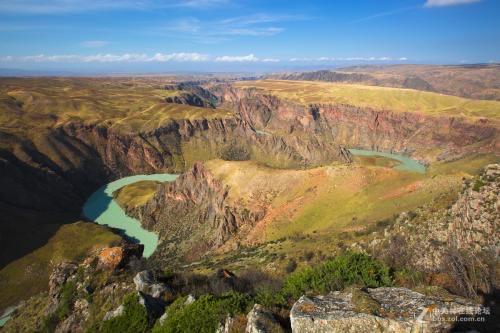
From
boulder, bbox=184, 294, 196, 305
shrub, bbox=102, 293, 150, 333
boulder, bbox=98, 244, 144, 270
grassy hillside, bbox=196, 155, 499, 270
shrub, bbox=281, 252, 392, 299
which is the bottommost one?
grassy hillside, bbox=196, 155, 499, 270

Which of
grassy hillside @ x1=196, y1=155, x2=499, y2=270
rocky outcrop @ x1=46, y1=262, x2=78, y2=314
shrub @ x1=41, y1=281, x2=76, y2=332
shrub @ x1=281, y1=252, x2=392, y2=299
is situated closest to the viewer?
shrub @ x1=281, y1=252, x2=392, y2=299

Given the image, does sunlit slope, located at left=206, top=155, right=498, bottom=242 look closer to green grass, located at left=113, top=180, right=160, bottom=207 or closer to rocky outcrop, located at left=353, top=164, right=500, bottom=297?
rocky outcrop, located at left=353, top=164, right=500, bottom=297

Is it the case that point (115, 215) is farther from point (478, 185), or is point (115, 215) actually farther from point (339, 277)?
point (339, 277)

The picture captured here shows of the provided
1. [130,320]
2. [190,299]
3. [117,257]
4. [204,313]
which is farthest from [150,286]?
[117,257]

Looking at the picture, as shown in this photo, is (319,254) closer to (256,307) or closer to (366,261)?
(366,261)

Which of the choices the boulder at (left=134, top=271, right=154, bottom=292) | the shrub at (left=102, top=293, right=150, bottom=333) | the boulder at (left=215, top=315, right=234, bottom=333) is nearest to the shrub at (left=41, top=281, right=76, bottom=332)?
the boulder at (left=134, top=271, right=154, bottom=292)

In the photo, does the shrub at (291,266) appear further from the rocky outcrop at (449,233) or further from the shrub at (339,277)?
the shrub at (339,277)
